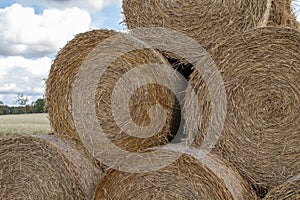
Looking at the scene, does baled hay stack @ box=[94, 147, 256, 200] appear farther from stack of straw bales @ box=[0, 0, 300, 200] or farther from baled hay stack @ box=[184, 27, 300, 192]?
baled hay stack @ box=[184, 27, 300, 192]

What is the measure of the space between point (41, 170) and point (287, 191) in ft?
4.66

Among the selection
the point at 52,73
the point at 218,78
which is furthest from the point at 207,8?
the point at 52,73

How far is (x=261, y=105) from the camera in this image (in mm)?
2727

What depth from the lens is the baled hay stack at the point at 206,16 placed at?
9.99 feet

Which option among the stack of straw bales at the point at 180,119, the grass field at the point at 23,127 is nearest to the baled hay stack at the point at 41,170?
the stack of straw bales at the point at 180,119

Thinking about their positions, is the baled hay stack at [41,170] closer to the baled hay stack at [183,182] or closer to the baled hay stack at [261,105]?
the baled hay stack at [183,182]

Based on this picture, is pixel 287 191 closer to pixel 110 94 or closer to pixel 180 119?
pixel 180 119

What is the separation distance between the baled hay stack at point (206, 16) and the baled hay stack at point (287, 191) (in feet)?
3.37

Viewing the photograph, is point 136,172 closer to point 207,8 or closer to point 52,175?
point 52,175

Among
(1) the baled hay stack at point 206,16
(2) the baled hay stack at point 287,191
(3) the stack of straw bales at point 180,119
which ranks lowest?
(2) the baled hay stack at point 287,191

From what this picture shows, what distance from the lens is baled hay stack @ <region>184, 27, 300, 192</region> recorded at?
2.66 meters

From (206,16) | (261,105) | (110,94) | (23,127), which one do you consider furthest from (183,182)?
(23,127)

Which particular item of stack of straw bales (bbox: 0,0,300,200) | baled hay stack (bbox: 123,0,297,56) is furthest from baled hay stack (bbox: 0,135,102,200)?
baled hay stack (bbox: 123,0,297,56)

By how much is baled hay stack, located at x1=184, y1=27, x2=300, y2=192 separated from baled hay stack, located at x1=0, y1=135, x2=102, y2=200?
720mm
